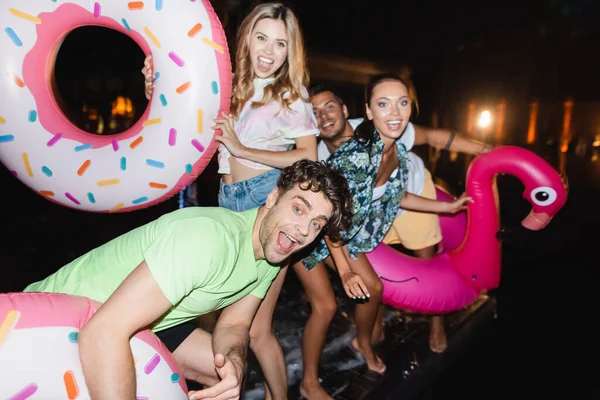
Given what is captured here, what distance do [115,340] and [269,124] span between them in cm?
94

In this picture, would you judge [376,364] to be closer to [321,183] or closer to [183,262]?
[321,183]

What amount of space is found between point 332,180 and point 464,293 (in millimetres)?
1354

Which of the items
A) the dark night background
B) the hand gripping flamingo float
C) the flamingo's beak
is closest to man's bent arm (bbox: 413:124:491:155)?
the hand gripping flamingo float

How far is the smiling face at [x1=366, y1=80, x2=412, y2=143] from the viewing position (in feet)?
6.21

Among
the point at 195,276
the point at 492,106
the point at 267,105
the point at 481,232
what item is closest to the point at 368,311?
the point at 481,232

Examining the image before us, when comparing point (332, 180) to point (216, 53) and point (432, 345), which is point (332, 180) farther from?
point (432, 345)

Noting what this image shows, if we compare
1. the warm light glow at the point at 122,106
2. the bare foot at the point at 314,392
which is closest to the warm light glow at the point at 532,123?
the warm light glow at the point at 122,106

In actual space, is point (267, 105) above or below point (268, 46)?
below

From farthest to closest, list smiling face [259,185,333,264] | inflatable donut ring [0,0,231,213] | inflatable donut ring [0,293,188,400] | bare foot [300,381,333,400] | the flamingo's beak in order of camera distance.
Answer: the flamingo's beak, bare foot [300,381,333,400], inflatable donut ring [0,0,231,213], smiling face [259,185,333,264], inflatable donut ring [0,293,188,400]

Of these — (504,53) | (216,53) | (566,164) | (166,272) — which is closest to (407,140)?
(216,53)

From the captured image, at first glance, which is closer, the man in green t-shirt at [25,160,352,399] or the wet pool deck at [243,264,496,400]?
the man in green t-shirt at [25,160,352,399]

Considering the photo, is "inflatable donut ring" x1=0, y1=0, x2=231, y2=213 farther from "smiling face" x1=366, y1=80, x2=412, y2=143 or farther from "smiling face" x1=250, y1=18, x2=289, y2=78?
"smiling face" x1=366, y1=80, x2=412, y2=143

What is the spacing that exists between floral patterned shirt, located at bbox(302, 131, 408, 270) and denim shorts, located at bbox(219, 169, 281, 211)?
Result: 0.32m

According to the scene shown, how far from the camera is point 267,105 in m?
1.60
